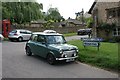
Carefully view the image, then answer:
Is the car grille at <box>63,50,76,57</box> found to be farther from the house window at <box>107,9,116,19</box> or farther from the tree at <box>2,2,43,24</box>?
the tree at <box>2,2,43,24</box>

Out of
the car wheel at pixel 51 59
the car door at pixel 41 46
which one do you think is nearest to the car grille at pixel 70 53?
the car wheel at pixel 51 59

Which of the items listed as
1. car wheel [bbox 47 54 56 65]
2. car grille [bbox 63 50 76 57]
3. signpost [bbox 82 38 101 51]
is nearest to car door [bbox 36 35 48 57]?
car wheel [bbox 47 54 56 65]

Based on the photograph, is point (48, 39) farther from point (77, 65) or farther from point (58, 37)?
Answer: point (77, 65)

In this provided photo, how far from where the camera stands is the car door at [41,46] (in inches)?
472

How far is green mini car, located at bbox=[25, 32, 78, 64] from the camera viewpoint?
11.1 m

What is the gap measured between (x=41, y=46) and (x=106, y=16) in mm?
16460

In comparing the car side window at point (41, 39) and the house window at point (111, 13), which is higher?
the house window at point (111, 13)

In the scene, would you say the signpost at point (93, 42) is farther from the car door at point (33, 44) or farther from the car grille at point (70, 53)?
the car door at point (33, 44)

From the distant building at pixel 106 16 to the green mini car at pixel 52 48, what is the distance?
48.5 ft

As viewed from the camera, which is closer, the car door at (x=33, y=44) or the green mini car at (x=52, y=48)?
the green mini car at (x=52, y=48)

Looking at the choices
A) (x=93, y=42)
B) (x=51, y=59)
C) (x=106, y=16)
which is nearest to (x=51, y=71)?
(x=51, y=59)

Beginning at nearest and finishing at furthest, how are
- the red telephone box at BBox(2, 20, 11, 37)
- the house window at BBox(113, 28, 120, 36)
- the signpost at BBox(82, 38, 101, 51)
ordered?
the signpost at BBox(82, 38, 101, 51) < the house window at BBox(113, 28, 120, 36) < the red telephone box at BBox(2, 20, 11, 37)

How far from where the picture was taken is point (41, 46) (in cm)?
1236

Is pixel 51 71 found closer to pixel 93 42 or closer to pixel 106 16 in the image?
pixel 93 42
